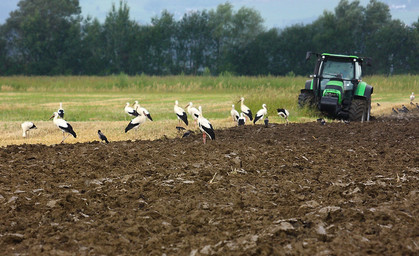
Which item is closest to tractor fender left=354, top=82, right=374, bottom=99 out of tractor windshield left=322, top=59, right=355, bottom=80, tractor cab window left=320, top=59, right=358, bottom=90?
tractor cab window left=320, top=59, right=358, bottom=90

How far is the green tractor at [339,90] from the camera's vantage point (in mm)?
16438

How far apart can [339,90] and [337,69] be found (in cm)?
140

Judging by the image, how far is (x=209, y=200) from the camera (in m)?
6.29

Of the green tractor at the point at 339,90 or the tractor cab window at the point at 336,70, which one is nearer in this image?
the green tractor at the point at 339,90

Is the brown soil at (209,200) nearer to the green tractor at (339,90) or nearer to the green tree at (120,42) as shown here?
the green tractor at (339,90)

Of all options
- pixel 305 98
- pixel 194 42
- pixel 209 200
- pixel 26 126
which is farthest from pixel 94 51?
pixel 209 200

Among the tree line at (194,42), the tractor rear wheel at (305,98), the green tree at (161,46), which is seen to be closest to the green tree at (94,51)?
the tree line at (194,42)

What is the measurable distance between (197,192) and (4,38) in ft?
227

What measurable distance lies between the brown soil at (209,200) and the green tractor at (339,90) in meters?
6.06

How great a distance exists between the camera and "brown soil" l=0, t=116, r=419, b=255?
193 inches

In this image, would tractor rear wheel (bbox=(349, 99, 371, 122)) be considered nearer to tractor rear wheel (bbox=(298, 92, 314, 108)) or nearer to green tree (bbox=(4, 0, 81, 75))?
tractor rear wheel (bbox=(298, 92, 314, 108))

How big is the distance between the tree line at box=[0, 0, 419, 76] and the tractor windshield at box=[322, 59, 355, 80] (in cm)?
4712

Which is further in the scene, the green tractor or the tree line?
the tree line

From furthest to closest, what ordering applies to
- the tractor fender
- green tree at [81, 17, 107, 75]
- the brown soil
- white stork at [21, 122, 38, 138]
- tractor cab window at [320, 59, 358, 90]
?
green tree at [81, 17, 107, 75] → tractor cab window at [320, 59, 358, 90] → the tractor fender → white stork at [21, 122, 38, 138] → the brown soil
